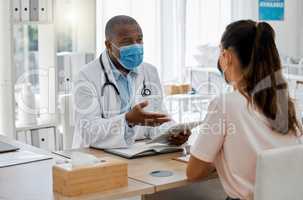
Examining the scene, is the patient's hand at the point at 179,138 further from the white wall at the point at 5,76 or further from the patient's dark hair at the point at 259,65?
the white wall at the point at 5,76

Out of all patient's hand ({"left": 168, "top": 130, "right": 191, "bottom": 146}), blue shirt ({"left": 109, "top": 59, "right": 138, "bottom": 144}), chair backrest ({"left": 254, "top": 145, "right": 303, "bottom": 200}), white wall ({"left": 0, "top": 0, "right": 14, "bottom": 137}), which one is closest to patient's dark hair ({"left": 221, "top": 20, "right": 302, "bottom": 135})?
chair backrest ({"left": 254, "top": 145, "right": 303, "bottom": 200})

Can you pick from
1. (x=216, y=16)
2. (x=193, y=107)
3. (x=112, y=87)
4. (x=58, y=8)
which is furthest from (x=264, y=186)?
(x=216, y=16)

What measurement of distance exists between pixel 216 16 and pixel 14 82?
8.11ft

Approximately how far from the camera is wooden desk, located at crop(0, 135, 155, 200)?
166 cm

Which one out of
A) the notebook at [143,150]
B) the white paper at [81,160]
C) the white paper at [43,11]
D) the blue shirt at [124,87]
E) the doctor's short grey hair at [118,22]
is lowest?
the notebook at [143,150]

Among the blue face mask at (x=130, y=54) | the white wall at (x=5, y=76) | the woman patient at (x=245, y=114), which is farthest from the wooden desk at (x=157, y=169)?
the white wall at (x=5, y=76)

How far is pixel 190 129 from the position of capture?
2.47 metres

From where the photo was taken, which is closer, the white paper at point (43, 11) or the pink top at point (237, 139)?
the pink top at point (237, 139)

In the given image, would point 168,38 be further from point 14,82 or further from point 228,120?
point 228,120

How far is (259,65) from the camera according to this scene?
1897mm

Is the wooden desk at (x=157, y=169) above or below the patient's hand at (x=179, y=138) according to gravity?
below

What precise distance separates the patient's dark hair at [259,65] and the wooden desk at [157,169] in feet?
1.10

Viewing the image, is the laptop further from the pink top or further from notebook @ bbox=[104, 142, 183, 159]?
the pink top

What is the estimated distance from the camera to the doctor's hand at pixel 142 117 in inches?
94.6
